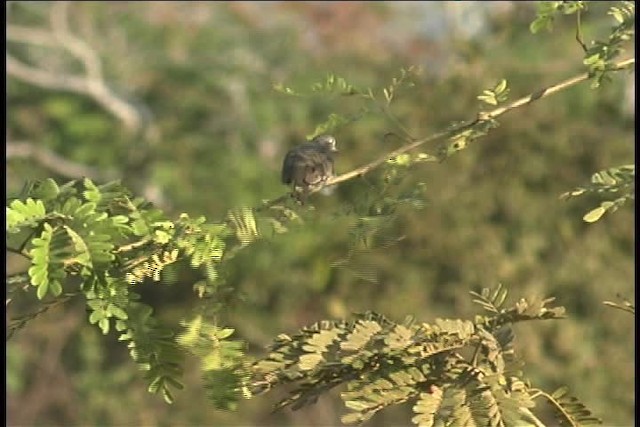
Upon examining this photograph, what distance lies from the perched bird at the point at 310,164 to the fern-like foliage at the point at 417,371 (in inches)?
24.6

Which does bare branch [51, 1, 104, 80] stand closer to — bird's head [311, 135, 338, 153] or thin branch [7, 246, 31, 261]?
bird's head [311, 135, 338, 153]

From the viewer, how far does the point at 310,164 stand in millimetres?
2258

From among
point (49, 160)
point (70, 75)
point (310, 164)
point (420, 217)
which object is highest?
point (70, 75)

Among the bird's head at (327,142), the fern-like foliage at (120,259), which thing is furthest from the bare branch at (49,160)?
the fern-like foliage at (120,259)

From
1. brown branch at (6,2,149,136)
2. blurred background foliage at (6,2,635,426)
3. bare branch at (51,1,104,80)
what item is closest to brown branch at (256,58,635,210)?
blurred background foliage at (6,2,635,426)

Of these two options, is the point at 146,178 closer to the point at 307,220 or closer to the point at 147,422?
the point at 147,422

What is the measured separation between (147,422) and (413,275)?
1874mm

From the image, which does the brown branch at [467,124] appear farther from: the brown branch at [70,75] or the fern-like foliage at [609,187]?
the brown branch at [70,75]

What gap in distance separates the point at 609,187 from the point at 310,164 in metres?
0.72

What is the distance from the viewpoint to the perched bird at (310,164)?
2.20 metres

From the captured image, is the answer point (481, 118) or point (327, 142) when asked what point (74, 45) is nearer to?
point (327, 142)

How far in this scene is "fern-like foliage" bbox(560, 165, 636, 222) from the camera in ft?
5.46

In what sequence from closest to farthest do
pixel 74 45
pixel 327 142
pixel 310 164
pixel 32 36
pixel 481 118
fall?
pixel 481 118 → pixel 310 164 → pixel 327 142 → pixel 74 45 → pixel 32 36

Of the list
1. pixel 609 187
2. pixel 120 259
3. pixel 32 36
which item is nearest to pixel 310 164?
pixel 609 187
